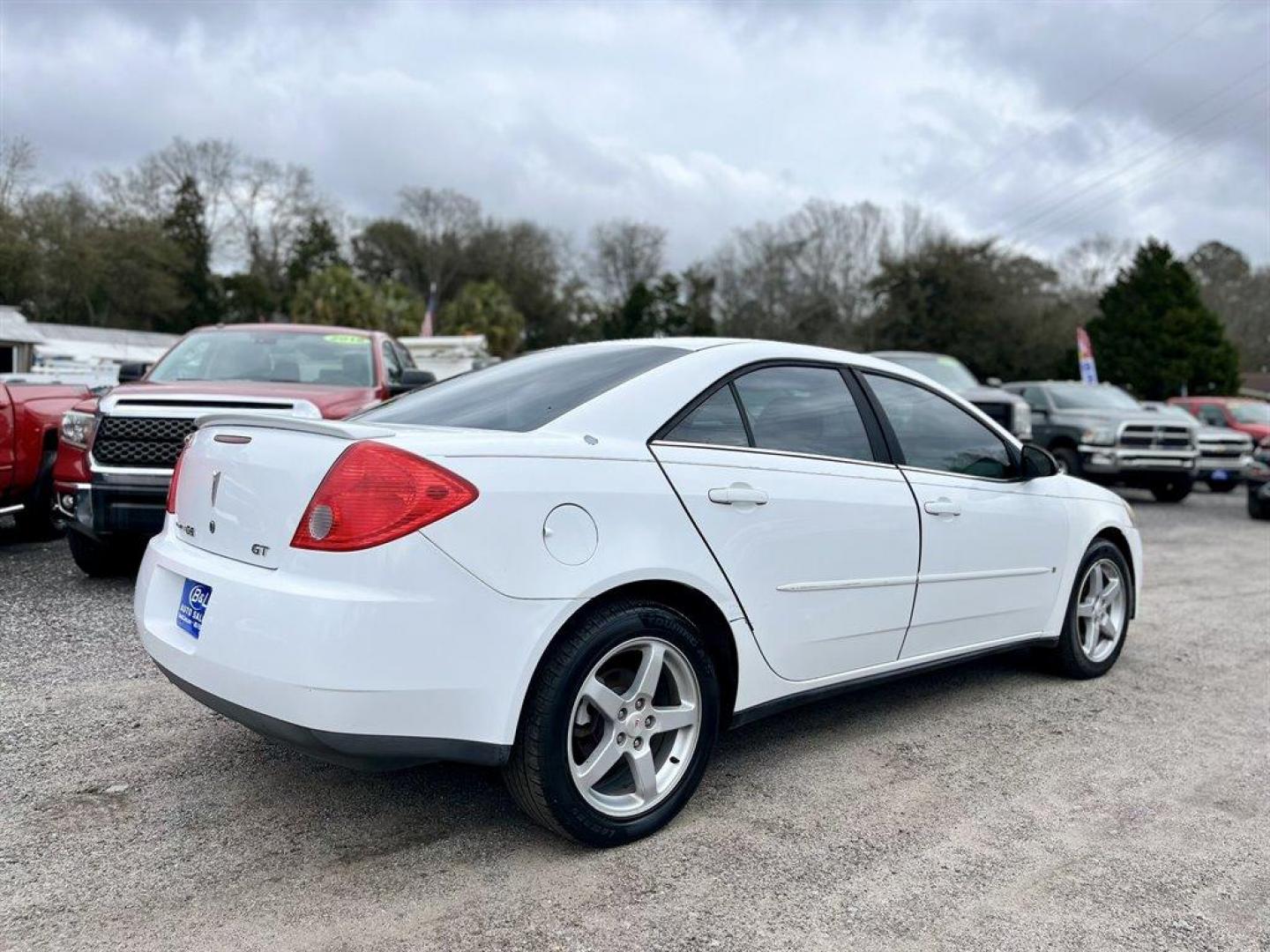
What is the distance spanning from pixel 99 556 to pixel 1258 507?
44.0 ft

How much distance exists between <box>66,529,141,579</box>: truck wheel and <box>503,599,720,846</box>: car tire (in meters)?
4.80

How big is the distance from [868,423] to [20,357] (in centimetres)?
4359

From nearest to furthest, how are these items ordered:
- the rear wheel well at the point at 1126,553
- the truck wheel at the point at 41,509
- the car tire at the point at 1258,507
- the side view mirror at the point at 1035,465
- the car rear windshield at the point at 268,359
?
the side view mirror at the point at 1035,465, the rear wheel well at the point at 1126,553, the car rear windshield at the point at 268,359, the truck wheel at the point at 41,509, the car tire at the point at 1258,507

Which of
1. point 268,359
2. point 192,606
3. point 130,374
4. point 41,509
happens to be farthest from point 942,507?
point 41,509

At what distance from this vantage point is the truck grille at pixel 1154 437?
14.5 metres

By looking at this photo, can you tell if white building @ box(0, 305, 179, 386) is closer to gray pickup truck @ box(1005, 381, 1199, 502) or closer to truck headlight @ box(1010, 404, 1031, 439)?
gray pickup truck @ box(1005, 381, 1199, 502)

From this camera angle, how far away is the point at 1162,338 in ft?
118

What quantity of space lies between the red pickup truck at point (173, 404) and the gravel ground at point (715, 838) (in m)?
1.55

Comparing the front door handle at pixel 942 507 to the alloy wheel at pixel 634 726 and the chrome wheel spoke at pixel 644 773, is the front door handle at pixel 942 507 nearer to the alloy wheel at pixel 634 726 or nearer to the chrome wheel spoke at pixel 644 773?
the alloy wheel at pixel 634 726

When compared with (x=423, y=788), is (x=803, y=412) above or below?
A: above

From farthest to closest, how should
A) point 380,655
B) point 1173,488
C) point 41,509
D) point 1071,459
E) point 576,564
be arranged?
1. point 1173,488
2. point 1071,459
3. point 41,509
4. point 576,564
5. point 380,655

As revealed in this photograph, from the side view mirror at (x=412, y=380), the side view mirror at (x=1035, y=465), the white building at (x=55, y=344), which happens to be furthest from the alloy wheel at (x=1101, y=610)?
the white building at (x=55, y=344)

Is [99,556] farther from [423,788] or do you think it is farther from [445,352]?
[445,352]

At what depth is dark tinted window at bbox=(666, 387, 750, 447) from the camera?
325 cm
